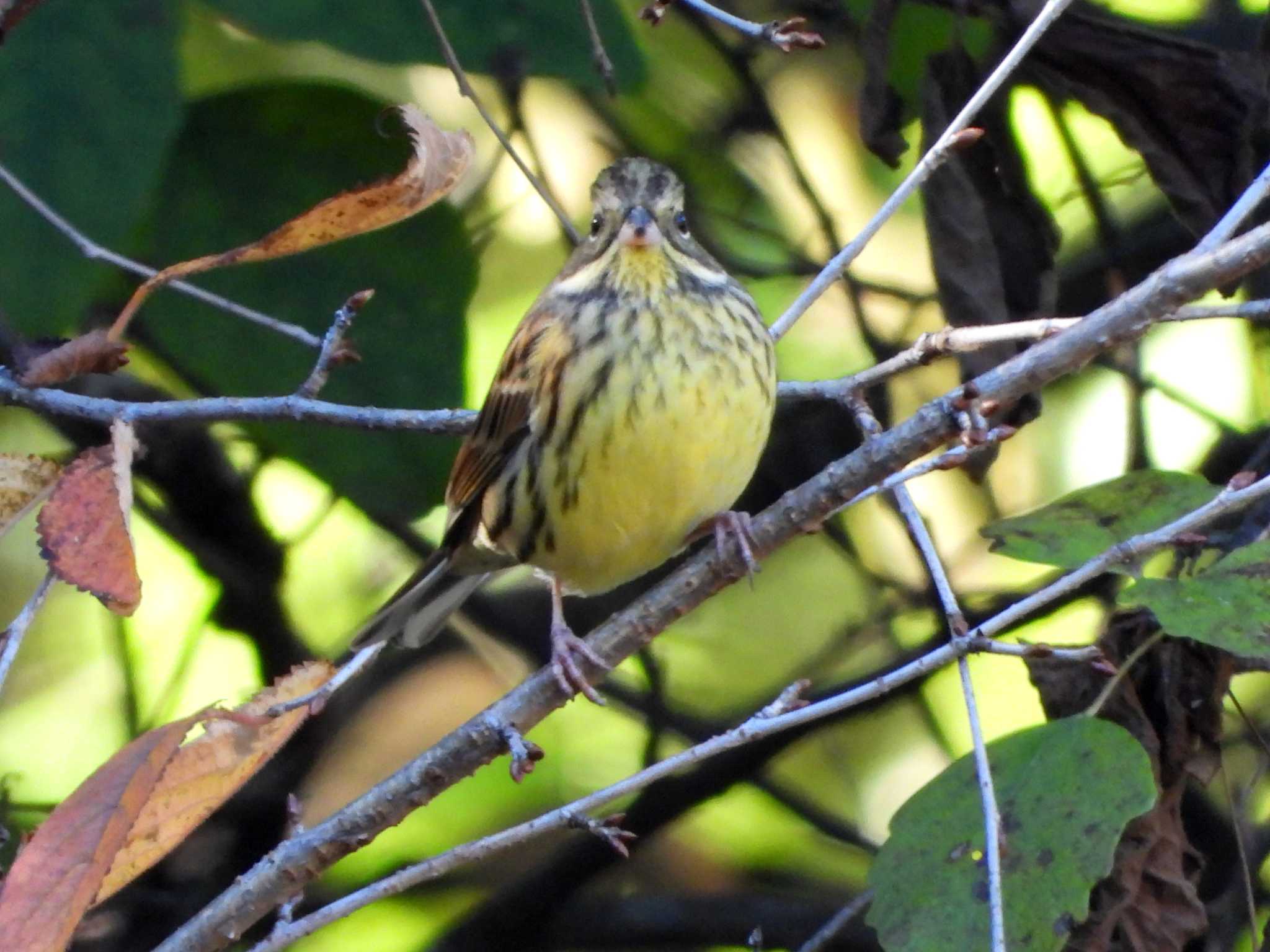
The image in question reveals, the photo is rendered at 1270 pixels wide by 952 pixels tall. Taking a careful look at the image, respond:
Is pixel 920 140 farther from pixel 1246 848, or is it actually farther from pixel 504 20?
pixel 1246 848

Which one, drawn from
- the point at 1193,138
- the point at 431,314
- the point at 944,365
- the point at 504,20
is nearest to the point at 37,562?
the point at 431,314

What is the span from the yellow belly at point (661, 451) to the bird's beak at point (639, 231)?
25 centimetres

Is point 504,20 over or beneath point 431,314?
over

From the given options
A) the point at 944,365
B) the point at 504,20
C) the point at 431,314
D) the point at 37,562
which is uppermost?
the point at 504,20

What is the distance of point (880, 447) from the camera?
4.83 feet

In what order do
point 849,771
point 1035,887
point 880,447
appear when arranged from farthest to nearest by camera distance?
1. point 849,771
2. point 1035,887
3. point 880,447

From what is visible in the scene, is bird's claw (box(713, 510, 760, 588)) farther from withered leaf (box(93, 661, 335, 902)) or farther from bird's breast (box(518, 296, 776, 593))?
withered leaf (box(93, 661, 335, 902))

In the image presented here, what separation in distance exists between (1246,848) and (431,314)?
197cm

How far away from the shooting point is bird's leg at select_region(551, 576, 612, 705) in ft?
5.67

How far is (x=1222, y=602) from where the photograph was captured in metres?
1.99

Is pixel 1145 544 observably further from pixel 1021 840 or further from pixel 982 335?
pixel 1021 840

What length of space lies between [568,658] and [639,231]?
30.5 inches

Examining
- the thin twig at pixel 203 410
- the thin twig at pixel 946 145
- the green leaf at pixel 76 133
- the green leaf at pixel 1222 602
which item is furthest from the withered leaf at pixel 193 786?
the green leaf at pixel 76 133

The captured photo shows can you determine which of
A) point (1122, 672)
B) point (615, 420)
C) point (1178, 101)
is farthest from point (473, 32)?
point (1122, 672)
